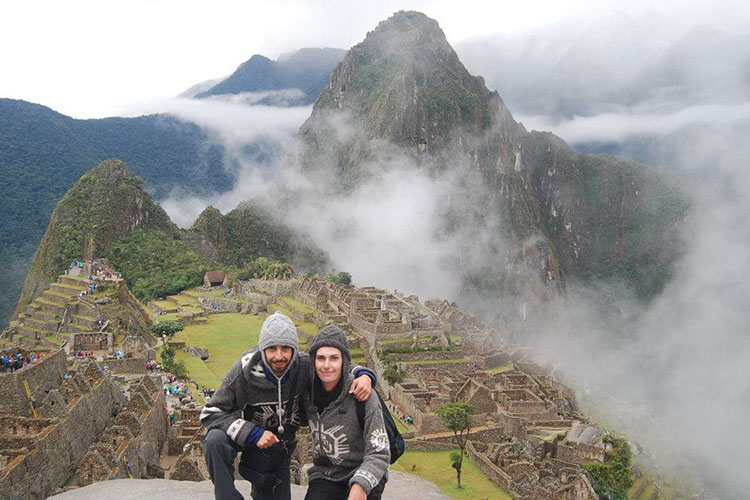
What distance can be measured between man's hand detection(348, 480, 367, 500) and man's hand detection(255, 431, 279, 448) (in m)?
0.57

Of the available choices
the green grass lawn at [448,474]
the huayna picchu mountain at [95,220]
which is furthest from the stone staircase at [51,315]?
the huayna picchu mountain at [95,220]

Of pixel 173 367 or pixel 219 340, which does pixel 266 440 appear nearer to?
pixel 173 367

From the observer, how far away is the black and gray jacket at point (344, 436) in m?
3.94

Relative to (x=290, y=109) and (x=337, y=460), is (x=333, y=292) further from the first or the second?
(x=290, y=109)

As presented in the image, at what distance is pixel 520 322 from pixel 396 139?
1354 inches

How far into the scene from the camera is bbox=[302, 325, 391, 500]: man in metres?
3.96

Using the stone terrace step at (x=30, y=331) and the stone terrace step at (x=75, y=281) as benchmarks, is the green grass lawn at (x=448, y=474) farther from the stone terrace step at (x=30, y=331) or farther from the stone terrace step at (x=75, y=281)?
the stone terrace step at (x=75, y=281)

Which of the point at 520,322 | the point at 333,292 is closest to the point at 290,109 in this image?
the point at 520,322

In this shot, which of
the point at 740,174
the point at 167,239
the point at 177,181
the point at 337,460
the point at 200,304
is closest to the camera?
the point at 337,460

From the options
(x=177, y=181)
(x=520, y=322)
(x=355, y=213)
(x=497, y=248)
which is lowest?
(x=520, y=322)

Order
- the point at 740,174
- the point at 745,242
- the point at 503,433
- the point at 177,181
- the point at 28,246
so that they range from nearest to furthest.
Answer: the point at 503,433 → the point at 28,246 → the point at 177,181 → the point at 745,242 → the point at 740,174

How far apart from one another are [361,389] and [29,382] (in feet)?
34.7

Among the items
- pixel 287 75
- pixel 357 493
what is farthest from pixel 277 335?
pixel 287 75

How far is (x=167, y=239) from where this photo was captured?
6047cm
